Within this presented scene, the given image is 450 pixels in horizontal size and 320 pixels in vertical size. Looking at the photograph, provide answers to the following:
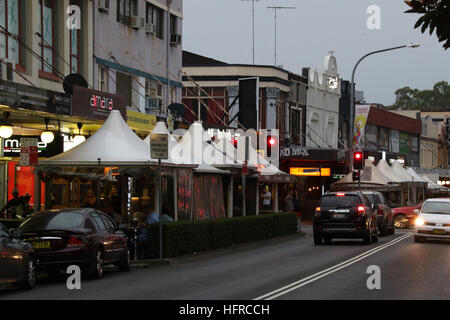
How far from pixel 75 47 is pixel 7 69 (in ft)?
23.7

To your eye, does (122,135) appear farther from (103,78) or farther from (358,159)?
(358,159)

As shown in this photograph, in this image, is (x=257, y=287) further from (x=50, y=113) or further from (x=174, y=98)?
(x=174, y=98)

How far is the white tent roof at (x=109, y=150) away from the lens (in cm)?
2564

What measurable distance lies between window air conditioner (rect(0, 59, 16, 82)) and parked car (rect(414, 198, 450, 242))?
14541 mm

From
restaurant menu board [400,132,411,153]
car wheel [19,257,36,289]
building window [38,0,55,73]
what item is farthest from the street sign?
restaurant menu board [400,132,411,153]

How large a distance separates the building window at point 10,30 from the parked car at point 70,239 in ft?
34.8

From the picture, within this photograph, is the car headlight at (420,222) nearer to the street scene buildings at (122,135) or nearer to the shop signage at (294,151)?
the street scene buildings at (122,135)

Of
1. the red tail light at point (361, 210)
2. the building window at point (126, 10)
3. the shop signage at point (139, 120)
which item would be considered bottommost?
the red tail light at point (361, 210)

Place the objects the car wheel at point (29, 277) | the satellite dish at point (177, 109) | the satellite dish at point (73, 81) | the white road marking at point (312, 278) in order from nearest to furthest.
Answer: the white road marking at point (312, 278), the car wheel at point (29, 277), the satellite dish at point (73, 81), the satellite dish at point (177, 109)

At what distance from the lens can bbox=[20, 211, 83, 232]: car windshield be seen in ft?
62.2

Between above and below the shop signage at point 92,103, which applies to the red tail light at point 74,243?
below

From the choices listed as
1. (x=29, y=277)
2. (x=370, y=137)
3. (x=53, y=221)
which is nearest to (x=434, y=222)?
(x=53, y=221)

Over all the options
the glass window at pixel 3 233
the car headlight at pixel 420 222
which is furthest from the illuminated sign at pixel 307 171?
the glass window at pixel 3 233
